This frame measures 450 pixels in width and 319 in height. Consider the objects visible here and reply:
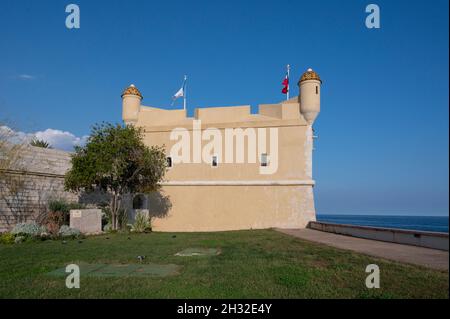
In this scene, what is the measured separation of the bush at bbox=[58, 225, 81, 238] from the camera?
14.4 m

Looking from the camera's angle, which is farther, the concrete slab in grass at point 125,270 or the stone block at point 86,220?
the stone block at point 86,220

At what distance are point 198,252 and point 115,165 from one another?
31.6ft

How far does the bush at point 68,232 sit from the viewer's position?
14440 mm

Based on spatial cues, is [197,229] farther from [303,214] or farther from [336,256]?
[336,256]

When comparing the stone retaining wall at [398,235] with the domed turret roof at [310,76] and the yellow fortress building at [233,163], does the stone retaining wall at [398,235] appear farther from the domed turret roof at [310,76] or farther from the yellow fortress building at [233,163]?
the domed turret roof at [310,76]

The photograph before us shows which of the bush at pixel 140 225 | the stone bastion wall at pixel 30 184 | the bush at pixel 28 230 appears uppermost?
the stone bastion wall at pixel 30 184

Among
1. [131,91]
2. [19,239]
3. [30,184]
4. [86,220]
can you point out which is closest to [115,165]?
[86,220]

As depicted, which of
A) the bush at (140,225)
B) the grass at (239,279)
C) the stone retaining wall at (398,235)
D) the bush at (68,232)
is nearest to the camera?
the grass at (239,279)

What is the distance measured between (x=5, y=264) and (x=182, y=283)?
4989 mm

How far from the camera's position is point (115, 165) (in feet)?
57.5

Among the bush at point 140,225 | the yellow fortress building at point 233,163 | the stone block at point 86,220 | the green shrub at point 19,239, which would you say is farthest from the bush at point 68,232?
the yellow fortress building at point 233,163

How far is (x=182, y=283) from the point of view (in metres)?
5.80

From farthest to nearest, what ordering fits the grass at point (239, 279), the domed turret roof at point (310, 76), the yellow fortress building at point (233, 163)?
1. the yellow fortress building at point (233, 163)
2. the domed turret roof at point (310, 76)
3. the grass at point (239, 279)

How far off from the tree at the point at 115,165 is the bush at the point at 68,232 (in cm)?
283
